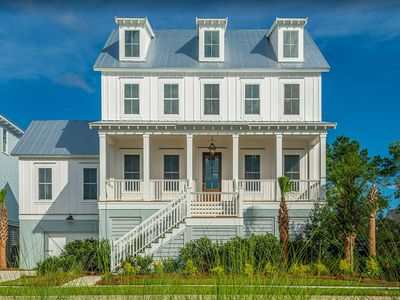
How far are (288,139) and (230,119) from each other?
116 inches

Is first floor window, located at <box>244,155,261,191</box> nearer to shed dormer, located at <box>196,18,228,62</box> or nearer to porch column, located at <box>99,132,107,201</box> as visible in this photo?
shed dormer, located at <box>196,18,228,62</box>

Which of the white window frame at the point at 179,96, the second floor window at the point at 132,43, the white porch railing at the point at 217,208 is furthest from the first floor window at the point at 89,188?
the second floor window at the point at 132,43

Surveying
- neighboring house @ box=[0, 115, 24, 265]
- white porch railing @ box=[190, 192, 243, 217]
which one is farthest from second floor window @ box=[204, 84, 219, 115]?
neighboring house @ box=[0, 115, 24, 265]

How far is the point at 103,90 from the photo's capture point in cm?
2252

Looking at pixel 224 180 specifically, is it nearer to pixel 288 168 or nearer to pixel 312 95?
pixel 288 168

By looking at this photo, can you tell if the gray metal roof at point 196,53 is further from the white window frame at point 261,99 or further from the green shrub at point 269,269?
the green shrub at point 269,269

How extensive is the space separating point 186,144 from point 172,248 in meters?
5.82

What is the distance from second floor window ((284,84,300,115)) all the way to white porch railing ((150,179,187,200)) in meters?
5.45

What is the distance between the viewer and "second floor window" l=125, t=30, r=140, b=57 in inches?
907

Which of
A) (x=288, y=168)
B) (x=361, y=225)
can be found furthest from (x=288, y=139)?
(x=361, y=225)

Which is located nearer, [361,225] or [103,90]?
[361,225]

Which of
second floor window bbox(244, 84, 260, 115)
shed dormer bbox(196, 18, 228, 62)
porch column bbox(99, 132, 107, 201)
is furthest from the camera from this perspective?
shed dormer bbox(196, 18, 228, 62)

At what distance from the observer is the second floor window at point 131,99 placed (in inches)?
888

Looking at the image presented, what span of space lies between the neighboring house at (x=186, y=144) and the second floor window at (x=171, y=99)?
0.04 m
